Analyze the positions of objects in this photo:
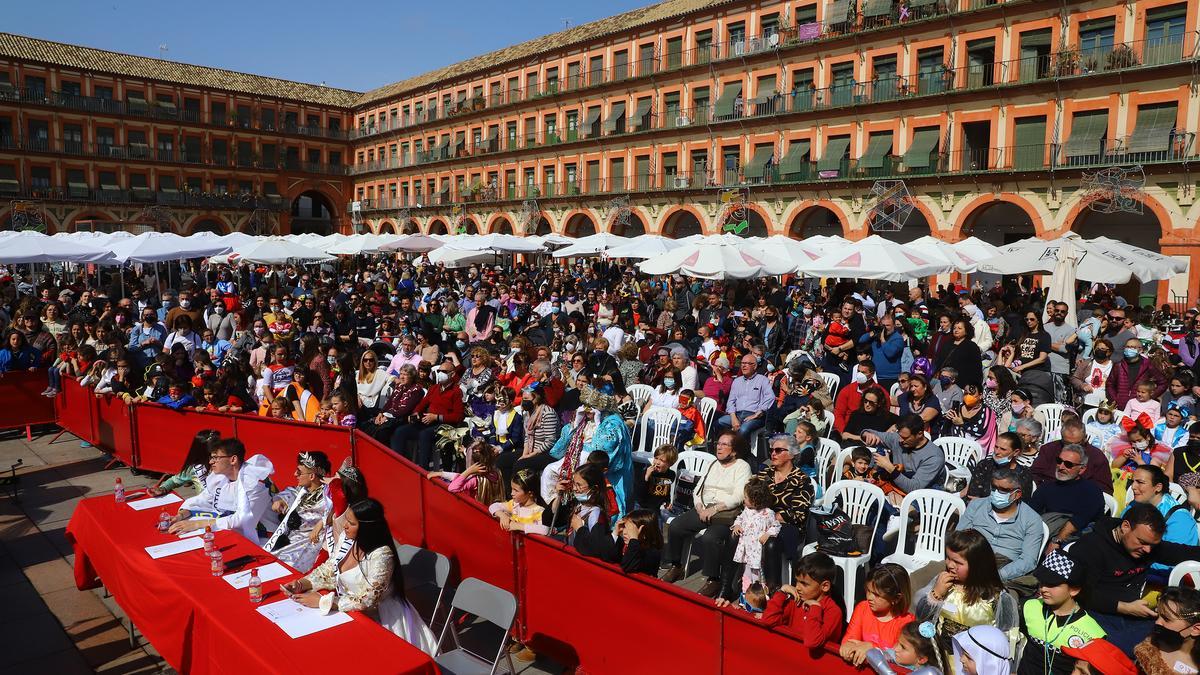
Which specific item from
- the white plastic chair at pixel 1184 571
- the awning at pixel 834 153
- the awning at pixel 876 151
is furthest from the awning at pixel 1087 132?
the white plastic chair at pixel 1184 571

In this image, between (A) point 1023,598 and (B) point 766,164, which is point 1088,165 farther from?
(A) point 1023,598

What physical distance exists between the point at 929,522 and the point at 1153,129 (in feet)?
77.3

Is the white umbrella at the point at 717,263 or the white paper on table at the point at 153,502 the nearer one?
the white paper on table at the point at 153,502

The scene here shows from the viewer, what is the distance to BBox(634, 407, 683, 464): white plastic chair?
8.68 metres

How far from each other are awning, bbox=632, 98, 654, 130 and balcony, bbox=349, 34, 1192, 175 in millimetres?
66

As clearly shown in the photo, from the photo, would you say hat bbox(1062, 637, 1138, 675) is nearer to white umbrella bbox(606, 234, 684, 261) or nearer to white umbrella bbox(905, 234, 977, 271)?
white umbrella bbox(905, 234, 977, 271)

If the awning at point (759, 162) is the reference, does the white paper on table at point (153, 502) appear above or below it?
below

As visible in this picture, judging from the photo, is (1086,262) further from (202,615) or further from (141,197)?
(141,197)

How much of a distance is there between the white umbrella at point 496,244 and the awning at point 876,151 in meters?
13.5

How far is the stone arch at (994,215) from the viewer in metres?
25.6

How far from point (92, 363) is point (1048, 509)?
12.3 meters

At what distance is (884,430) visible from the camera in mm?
7648

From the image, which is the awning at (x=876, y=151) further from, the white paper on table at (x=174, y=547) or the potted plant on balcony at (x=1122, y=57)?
the white paper on table at (x=174, y=547)

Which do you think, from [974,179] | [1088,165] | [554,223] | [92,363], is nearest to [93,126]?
[554,223]
